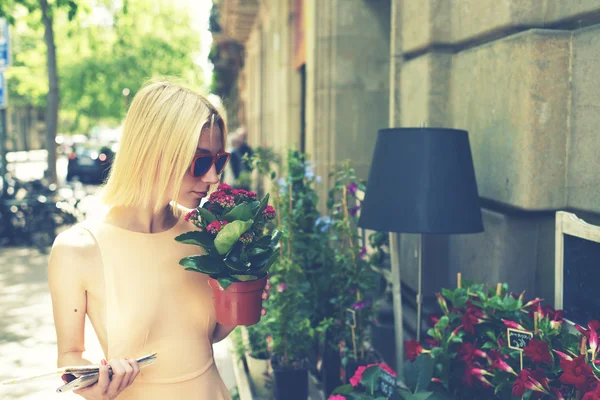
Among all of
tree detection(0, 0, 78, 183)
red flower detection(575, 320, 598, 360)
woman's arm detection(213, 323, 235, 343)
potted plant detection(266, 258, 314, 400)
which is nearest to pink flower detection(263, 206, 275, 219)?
woman's arm detection(213, 323, 235, 343)

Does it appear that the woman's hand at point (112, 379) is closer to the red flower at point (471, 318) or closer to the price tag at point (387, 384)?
the price tag at point (387, 384)

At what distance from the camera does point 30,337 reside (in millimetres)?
6641

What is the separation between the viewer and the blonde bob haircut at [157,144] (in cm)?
207

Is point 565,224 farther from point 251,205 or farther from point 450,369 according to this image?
point 251,205

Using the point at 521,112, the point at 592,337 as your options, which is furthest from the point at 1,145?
the point at 592,337

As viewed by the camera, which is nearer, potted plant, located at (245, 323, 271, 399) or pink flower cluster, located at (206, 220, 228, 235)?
pink flower cluster, located at (206, 220, 228, 235)

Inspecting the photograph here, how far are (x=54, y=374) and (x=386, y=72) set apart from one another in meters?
5.32

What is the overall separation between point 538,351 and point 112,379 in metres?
1.28

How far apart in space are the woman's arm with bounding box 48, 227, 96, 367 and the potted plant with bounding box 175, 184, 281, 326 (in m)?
0.31

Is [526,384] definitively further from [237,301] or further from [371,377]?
[237,301]

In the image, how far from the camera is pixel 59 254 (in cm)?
196

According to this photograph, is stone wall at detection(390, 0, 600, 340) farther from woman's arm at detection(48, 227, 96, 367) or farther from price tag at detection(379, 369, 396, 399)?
woman's arm at detection(48, 227, 96, 367)

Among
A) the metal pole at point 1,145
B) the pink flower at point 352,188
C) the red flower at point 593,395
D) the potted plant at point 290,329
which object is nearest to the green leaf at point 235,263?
the red flower at point 593,395

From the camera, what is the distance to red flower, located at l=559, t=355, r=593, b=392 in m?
1.85
